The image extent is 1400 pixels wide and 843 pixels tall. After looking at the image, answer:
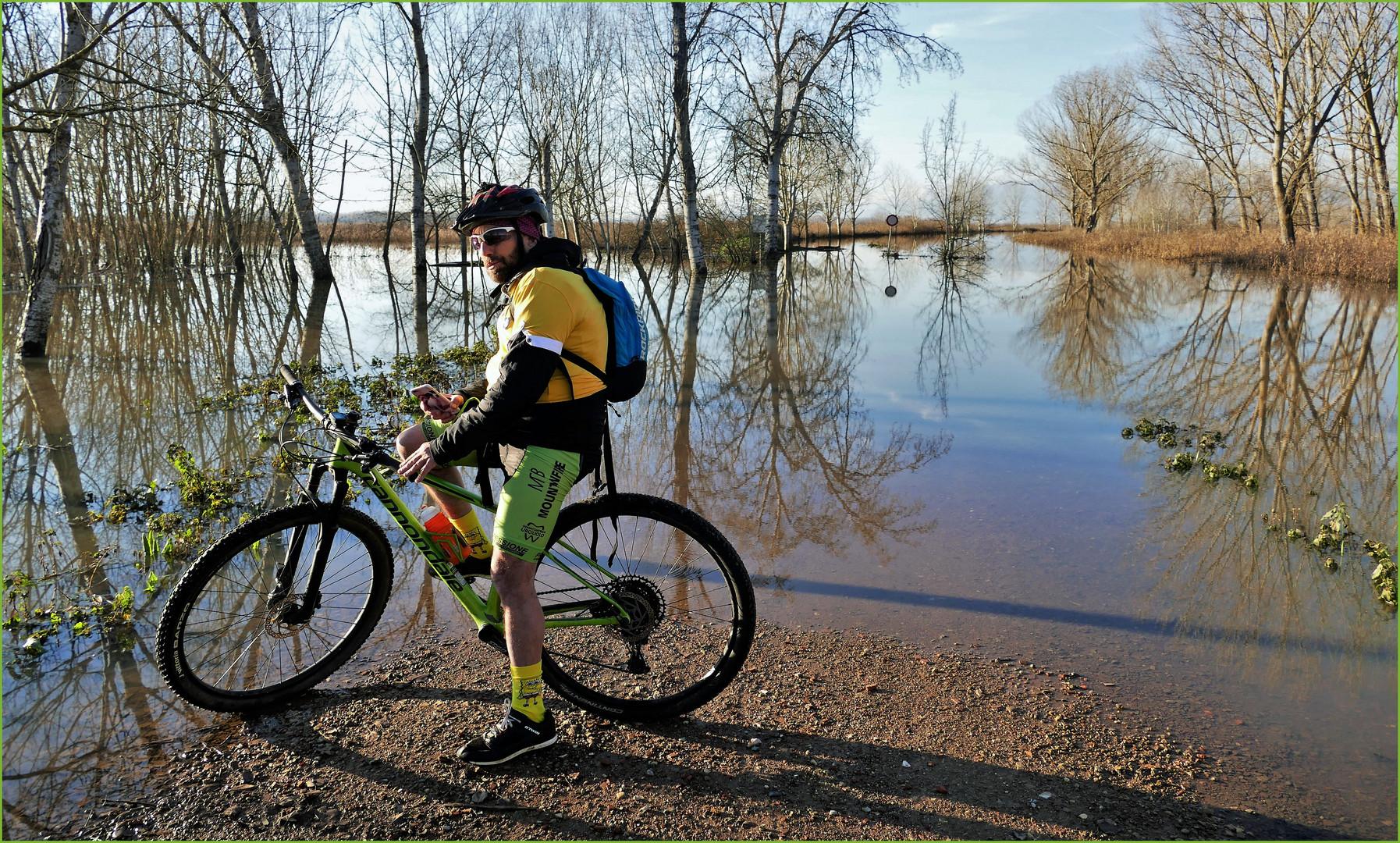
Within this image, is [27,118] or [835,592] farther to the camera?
[27,118]

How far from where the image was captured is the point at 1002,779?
279 cm

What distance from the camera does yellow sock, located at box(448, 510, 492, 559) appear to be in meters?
3.25

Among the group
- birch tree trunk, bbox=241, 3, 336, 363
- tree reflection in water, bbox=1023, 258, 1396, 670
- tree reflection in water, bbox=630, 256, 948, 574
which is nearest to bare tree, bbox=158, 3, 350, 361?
birch tree trunk, bbox=241, 3, 336, 363

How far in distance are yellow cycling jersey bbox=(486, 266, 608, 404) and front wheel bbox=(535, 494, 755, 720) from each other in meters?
0.56

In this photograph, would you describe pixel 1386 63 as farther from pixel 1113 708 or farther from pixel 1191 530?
pixel 1113 708

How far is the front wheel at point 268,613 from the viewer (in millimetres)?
3006

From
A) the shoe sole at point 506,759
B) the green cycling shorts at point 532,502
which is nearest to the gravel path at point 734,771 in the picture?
the shoe sole at point 506,759

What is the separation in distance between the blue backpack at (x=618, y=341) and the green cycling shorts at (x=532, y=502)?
321 mm

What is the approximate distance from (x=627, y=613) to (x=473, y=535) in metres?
0.73

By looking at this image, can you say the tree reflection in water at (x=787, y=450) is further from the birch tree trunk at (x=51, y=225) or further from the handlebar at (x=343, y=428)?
the birch tree trunk at (x=51, y=225)

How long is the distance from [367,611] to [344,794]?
3.08ft

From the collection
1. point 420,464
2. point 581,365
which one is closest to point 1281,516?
point 581,365

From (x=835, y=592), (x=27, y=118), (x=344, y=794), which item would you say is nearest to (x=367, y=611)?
(x=344, y=794)

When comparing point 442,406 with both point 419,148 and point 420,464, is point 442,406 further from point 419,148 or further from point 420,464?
point 419,148
